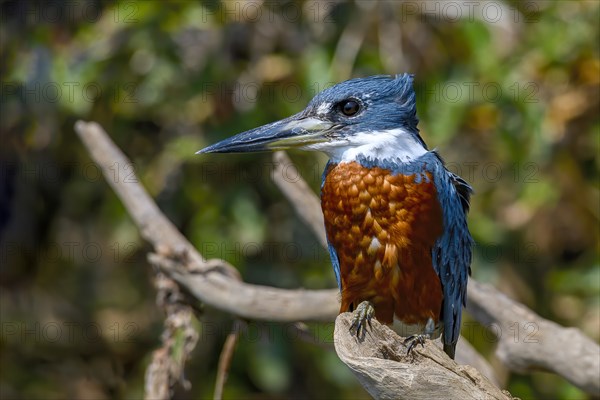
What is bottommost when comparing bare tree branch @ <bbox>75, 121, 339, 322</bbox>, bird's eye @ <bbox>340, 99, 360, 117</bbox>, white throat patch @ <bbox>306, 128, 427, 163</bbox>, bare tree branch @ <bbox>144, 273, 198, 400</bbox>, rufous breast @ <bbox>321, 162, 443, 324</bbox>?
bare tree branch @ <bbox>144, 273, 198, 400</bbox>

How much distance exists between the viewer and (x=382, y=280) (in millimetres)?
2715

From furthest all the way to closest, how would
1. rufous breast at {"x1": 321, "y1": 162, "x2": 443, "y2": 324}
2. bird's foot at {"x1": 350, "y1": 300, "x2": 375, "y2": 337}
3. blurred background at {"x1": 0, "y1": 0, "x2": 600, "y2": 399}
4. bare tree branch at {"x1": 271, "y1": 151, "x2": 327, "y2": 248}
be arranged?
blurred background at {"x1": 0, "y1": 0, "x2": 600, "y2": 399} → bare tree branch at {"x1": 271, "y1": 151, "x2": 327, "y2": 248} → rufous breast at {"x1": 321, "y1": 162, "x2": 443, "y2": 324} → bird's foot at {"x1": 350, "y1": 300, "x2": 375, "y2": 337}

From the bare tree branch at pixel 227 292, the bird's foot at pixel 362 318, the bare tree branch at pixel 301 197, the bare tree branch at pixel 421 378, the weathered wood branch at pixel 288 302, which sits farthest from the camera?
the bare tree branch at pixel 301 197

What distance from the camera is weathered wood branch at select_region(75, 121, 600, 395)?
9.62 feet

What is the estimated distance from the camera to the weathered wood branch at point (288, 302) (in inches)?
115

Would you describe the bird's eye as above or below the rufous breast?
above

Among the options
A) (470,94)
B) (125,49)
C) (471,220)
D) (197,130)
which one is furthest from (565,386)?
(125,49)

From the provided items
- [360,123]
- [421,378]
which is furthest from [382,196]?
[421,378]

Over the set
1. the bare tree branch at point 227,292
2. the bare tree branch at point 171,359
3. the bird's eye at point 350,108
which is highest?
the bird's eye at point 350,108

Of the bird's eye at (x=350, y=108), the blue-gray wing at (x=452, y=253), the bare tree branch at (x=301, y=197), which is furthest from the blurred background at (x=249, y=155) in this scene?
the bird's eye at (x=350, y=108)

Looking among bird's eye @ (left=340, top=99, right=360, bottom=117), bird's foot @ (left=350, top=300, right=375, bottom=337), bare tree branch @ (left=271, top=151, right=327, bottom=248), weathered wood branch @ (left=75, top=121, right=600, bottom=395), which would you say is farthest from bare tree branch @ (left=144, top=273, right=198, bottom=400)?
bird's eye @ (left=340, top=99, right=360, bottom=117)

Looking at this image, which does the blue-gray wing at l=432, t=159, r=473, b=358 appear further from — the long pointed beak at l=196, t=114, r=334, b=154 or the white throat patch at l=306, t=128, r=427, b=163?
the long pointed beak at l=196, t=114, r=334, b=154

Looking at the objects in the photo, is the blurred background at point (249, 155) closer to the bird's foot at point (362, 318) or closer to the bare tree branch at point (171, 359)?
the bare tree branch at point (171, 359)

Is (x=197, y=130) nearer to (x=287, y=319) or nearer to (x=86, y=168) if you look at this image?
(x=86, y=168)
